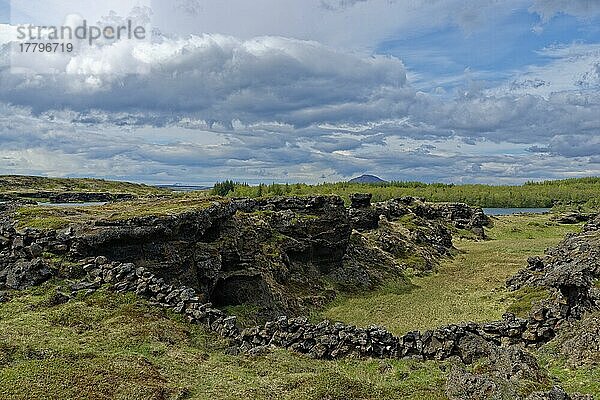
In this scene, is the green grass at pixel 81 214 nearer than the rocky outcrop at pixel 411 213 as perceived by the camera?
Yes

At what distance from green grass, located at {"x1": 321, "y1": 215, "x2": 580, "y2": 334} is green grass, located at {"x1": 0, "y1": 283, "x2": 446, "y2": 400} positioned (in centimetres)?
1661

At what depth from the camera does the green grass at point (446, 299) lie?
4112cm

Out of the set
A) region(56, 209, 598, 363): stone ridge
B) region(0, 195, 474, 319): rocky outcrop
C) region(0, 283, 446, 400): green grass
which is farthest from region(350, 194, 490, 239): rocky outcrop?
region(0, 283, 446, 400): green grass

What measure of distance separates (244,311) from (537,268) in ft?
113

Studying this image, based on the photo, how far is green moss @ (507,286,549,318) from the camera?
133 feet

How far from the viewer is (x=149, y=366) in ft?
65.1

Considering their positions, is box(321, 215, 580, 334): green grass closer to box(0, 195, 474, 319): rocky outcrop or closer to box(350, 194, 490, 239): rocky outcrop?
box(0, 195, 474, 319): rocky outcrop

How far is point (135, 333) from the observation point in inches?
901

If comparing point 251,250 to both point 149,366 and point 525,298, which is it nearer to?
point 525,298

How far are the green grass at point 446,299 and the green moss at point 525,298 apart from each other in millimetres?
103

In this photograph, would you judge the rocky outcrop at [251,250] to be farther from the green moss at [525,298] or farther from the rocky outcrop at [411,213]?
the green moss at [525,298]

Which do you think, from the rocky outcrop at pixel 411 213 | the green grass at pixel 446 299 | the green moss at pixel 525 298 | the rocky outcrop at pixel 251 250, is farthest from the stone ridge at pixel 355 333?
the rocky outcrop at pixel 411 213

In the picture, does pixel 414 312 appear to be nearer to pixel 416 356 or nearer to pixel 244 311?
pixel 244 311

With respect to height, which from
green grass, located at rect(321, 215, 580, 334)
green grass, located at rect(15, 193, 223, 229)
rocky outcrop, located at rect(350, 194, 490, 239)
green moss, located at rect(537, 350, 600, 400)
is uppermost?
green grass, located at rect(15, 193, 223, 229)
